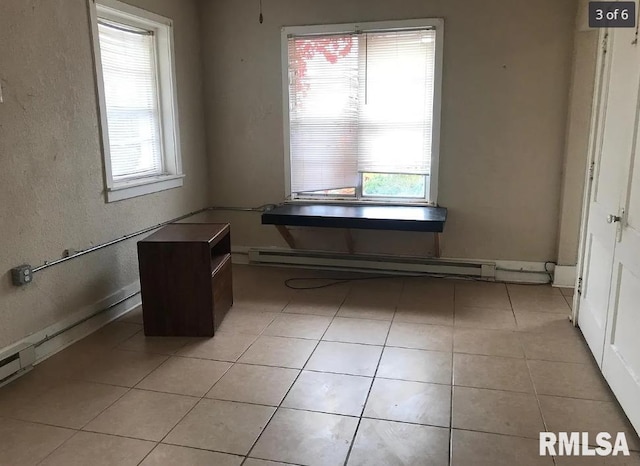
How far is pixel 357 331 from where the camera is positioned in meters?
3.43

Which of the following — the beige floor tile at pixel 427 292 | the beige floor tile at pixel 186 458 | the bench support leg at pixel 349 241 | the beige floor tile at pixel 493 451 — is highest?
the bench support leg at pixel 349 241

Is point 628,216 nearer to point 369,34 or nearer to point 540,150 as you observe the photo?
point 540,150

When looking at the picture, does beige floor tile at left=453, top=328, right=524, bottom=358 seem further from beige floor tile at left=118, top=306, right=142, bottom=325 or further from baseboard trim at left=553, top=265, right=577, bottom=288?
beige floor tile at left=118, top=306, right=142, bottom=325

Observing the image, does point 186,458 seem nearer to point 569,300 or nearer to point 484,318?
point 484,318

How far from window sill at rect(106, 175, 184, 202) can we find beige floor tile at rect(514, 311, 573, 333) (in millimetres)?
2870

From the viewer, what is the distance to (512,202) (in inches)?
168

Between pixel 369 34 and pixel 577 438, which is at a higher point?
pixel 369 34

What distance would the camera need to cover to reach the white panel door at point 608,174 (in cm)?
260

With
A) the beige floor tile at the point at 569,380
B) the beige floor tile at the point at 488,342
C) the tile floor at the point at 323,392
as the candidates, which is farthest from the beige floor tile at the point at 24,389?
the beige floor tile at the point at 569,380

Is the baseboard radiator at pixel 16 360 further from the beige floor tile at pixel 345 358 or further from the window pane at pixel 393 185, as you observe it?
the window pane at pixel 393 185

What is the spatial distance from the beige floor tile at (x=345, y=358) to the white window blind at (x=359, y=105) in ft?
5.95

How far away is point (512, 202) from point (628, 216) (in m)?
1.77

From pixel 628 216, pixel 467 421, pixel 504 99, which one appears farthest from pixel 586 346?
pixel 504 99

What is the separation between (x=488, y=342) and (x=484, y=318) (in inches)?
16.3
